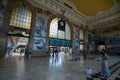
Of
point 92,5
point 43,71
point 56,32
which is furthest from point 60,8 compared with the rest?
point 43,71

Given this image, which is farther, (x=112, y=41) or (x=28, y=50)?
(x=112, y=41)

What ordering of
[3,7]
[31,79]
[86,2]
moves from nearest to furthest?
[31,79]
[3,7]
[86,2]

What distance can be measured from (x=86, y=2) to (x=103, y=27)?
1212cm

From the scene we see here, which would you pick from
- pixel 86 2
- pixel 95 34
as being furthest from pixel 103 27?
pixel 86 2

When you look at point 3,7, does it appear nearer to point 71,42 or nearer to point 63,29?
point 63,29

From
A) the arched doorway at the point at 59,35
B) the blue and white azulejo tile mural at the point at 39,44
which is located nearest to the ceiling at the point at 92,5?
the arched doorway at the point at 59,35

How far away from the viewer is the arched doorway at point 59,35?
15905 mm

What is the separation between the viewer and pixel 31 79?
350cm

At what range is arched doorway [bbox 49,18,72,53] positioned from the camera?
15.9 m

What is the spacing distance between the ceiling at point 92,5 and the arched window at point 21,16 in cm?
936

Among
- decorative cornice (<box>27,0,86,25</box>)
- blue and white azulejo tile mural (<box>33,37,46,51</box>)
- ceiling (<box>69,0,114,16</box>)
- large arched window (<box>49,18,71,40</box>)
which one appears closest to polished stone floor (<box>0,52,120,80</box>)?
blue and white azulejo tile mural (<box>33,37,46,51</box>)

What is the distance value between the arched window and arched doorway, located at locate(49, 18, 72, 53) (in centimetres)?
438

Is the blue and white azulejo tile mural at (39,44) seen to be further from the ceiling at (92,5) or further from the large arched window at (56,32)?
the ceiling at (92,5)

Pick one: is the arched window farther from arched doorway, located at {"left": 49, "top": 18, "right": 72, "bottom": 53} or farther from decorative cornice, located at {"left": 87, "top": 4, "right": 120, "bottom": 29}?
decorative cornice, located at {"left": 87, "top": 4, "right": 120, "bottom": 29}
